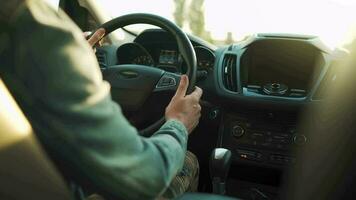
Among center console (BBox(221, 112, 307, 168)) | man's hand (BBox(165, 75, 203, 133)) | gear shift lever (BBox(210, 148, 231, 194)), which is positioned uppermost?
man's hand (BBox(165, 75, 203, 133))

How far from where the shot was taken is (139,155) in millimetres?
1112

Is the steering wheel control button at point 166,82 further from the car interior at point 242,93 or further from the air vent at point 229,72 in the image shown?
the air vent at point 229,72

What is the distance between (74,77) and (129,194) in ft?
0.87

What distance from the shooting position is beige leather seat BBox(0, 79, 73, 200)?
103 cm

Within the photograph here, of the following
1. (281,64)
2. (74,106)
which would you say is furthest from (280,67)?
(74,106)

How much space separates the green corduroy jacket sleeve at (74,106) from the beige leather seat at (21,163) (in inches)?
1.5

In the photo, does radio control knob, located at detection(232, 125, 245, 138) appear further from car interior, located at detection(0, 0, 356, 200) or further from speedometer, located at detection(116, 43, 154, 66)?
speedometer, located at detection(116, 43, 154, 66)

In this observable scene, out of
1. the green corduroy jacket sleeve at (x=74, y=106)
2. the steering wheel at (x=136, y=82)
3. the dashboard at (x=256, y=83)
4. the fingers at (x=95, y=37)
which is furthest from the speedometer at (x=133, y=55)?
the green corduroy jacket sleeve at (x=74, y=106)

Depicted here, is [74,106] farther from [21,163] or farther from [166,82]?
[166,82]

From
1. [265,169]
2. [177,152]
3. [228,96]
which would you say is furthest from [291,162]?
[177,152]

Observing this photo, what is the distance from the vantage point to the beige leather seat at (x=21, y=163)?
1.03m

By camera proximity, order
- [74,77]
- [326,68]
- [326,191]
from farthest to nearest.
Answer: [326,68] → [326,191] → [74,77]

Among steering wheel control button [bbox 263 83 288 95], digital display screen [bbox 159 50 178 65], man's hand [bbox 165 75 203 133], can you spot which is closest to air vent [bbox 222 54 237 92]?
steering wheel control button [bbox 263 83 288 95]

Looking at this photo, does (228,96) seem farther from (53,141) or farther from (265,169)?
(53,141)
